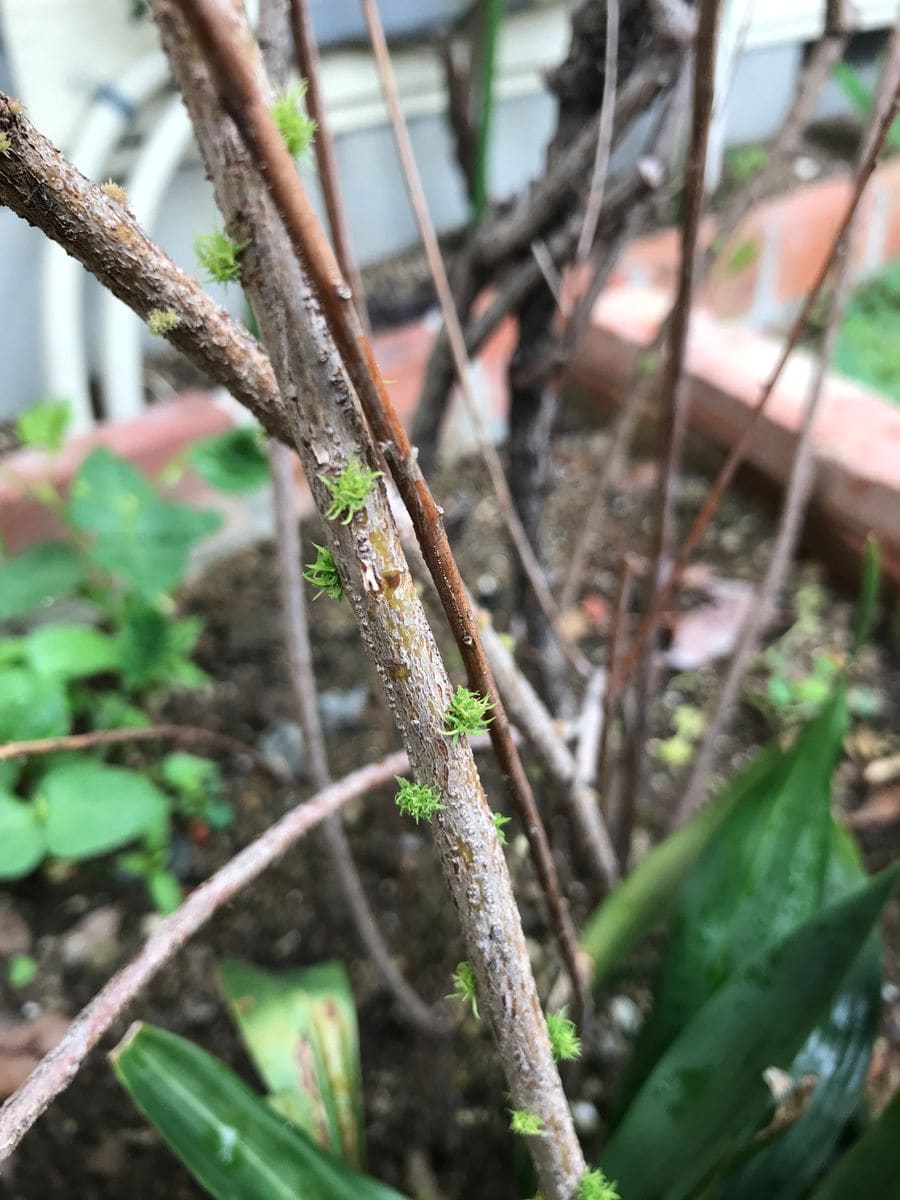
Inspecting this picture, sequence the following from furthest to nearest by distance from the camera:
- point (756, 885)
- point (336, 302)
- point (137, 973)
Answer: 1. point (756, 885)
2. point (137, 973)
3. point (336, 302)

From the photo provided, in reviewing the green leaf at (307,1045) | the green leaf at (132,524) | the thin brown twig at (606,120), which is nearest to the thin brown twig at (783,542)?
the thin brown twig at (606,120)

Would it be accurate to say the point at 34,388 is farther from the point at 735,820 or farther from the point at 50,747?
the point at 735,820

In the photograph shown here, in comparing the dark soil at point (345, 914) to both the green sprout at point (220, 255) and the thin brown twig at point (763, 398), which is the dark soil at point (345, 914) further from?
the green sprout at point (220, 255)

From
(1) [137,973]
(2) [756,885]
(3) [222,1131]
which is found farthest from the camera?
(2) [756,885]

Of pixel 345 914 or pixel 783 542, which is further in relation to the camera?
pixel 345 914

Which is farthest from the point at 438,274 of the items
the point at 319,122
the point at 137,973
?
the point at 137,973

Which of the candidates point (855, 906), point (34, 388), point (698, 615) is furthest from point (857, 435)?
point (34, 388)

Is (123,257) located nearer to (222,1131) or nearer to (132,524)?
(222,1131)
